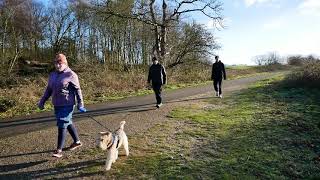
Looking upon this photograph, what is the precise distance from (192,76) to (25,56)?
49.6ft

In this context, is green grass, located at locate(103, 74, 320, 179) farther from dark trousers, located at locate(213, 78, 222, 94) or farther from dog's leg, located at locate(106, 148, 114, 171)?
dark trousers, located at locate(213, 78, 222, 94)

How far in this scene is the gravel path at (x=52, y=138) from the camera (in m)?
7.16

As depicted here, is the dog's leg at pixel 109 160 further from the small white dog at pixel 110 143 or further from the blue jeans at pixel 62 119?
the blue jeans at pixel 62 119

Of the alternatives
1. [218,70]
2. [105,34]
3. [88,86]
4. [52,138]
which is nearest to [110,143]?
[52,138]

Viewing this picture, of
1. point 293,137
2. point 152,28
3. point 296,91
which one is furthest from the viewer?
point 152,28

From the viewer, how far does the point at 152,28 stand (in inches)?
1276

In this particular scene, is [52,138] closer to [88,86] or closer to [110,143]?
[110,143]

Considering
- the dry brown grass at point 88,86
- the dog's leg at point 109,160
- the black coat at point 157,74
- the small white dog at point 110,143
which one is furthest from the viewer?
the dry brown grass at point 88,86

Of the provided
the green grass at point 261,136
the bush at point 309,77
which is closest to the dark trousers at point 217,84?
the green grass at point 261,136

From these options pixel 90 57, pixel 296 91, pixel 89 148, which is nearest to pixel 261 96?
pixel 296 91

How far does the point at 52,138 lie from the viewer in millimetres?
9461

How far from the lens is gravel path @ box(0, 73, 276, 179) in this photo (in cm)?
716

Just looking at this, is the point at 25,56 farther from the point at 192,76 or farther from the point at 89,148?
the point at 89,148

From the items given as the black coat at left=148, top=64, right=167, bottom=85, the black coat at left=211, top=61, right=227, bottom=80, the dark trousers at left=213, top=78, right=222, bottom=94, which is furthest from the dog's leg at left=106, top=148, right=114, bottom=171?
the dark trousers at left=213, top=78, right=222, bottom=94
